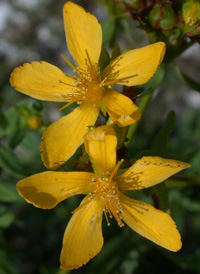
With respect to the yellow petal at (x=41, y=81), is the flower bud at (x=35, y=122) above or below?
below

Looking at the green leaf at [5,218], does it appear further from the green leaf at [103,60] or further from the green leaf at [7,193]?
the green leaf at [103,60]

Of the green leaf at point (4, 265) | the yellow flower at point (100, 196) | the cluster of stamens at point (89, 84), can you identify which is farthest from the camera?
the green leaf at point (4, 265)

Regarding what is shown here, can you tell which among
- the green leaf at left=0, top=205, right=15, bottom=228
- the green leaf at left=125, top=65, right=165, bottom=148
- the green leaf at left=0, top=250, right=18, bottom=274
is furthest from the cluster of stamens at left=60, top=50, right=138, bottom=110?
the green leaf at left=0, top=250, right=18, bottom=274

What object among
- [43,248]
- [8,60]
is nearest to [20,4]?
[8,60]

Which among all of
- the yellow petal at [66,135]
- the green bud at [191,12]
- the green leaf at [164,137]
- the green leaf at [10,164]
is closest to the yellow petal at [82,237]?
the yellow petal at [66,135]

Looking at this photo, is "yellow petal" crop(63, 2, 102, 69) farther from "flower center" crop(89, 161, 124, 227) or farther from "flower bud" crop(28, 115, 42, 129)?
"flower center" crop(89, 161, 124, 227)

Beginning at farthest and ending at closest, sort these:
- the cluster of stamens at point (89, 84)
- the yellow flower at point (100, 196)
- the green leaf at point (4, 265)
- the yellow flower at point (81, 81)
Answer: the green leaf at point (4, 265)
the cluster of stamens at point (89, 84)
the yellow flower at point (81, 81)
the yellow flower at point (100, 196)

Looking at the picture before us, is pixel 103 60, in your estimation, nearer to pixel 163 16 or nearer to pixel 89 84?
pixel 89 84
